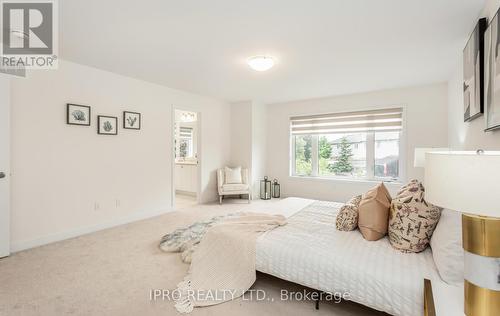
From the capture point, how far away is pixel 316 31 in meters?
2.45

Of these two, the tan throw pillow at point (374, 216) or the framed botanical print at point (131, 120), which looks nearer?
the tan throw pillow at point (374, 216)

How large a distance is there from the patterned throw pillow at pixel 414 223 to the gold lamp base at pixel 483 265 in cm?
87

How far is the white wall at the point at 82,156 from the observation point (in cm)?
292

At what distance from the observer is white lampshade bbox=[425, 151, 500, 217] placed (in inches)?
28.9

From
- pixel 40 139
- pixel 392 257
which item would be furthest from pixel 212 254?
pixel 40 139

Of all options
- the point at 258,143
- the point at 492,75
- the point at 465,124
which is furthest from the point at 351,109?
the point at 492,75

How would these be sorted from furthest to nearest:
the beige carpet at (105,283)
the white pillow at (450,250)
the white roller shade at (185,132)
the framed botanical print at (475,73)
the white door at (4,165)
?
the white roller shade at (185,132), the white door at (4,165), the framed botanical print at (475,73), the beige carpet at (105,283), the white pillow at (450,250)

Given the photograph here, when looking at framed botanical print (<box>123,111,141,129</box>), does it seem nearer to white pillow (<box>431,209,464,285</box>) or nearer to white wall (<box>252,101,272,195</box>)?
white wall (<box>252,101,272,195</box>)

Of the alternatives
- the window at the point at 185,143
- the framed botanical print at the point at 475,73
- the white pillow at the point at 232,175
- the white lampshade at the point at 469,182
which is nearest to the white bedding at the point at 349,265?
the white lampshade at the point at 469,182

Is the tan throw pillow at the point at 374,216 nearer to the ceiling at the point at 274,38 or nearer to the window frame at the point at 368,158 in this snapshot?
the ceiling at the point at 274,38

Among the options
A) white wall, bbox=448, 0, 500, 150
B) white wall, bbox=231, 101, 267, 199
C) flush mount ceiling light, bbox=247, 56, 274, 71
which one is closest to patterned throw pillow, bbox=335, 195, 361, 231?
white wall, bbox=448, 0, 500, 150

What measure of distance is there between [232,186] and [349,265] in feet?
12.9

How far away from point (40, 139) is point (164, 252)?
6.95 feet

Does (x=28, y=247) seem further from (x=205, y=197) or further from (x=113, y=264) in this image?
(x=205, y=197)
